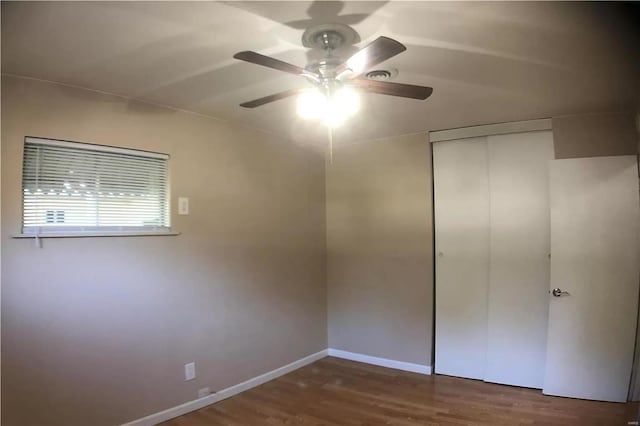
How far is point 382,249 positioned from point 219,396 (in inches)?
83.0

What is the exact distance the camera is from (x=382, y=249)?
155 inches

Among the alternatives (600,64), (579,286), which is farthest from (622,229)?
(600,64)

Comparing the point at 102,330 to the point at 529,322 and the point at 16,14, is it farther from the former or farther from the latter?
the point at 529,322

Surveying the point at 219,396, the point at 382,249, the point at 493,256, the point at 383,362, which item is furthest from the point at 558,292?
the point at 219,396

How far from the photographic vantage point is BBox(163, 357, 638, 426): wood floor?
2691 mm

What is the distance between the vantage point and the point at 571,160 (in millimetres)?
3025

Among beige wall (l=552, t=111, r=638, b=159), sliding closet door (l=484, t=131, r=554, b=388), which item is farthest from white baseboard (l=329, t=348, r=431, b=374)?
beige wall (l=552, t=111, r=638, b=159)

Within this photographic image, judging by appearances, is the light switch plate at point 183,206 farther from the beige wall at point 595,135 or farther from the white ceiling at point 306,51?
the beige wall at point 595,135

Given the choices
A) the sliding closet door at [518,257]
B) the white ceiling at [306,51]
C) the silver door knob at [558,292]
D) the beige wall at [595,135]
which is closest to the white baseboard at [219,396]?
the sliding closet door at [518,257]

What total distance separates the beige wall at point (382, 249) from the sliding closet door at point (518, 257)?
599 mm

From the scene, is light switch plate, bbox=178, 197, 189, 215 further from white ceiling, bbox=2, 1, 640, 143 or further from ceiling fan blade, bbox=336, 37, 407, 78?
ceiling fan blade, bbox=336, 37, 407, 78

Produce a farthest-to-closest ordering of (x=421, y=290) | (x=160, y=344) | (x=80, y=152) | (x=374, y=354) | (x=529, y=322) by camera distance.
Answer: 1. (x=374, y=354)
2. (x=421, y=290)
3. (x=529, y=322)
4. (x=160, y=344)
5. (x=80, y=152)

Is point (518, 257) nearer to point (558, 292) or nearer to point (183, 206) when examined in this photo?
point (558, 292)

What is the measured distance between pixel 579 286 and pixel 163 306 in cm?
332
